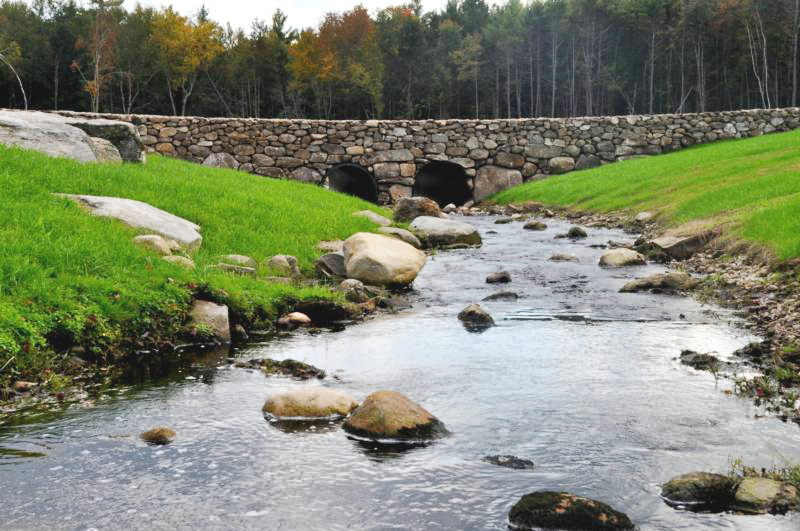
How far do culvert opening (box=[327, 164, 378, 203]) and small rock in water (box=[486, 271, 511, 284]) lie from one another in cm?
2821

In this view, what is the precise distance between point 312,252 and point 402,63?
67.0 metres

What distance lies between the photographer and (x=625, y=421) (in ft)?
19.2

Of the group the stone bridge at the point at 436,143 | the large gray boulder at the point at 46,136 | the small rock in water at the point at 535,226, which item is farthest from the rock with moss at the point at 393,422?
the stone bridge at the point at 436,143

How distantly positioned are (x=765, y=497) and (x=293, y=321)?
6.31m

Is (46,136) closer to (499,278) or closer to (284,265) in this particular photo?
(284,265)

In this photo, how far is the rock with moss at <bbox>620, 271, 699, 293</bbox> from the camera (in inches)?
452

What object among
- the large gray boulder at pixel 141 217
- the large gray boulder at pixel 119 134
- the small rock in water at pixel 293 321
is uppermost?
the large gray boulder at pixel 119 134

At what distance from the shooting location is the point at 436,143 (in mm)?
34562

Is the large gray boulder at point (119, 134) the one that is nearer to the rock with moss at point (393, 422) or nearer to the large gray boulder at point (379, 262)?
the large gray boulder at point (379, 262)

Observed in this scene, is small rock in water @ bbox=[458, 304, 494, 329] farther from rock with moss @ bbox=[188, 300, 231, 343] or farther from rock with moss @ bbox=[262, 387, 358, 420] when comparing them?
rock with moss @ bbox=[262, 387, 358, 420]

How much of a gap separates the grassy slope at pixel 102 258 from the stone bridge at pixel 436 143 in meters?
16.7

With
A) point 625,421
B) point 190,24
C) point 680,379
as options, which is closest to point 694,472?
point 625,421

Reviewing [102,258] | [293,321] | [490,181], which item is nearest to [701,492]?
[293,321]

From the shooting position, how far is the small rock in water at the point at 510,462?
502 cm
